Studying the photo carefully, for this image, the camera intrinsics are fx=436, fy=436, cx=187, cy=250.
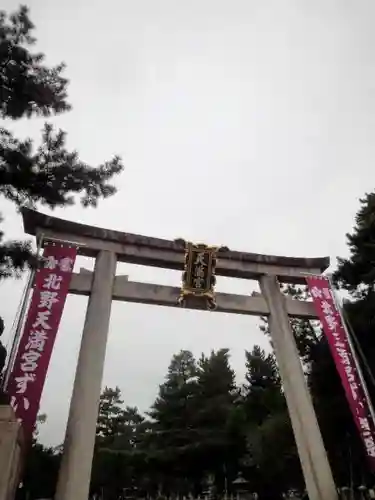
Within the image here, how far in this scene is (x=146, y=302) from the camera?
8719mm

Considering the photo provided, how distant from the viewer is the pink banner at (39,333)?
632cm

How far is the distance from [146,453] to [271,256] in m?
16.0

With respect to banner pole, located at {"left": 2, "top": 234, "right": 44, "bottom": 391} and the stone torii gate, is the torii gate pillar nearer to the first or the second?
the stone torii gate

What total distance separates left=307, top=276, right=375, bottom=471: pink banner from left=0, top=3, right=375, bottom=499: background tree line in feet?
4.02

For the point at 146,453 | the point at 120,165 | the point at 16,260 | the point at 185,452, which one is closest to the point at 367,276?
the point at 120,165

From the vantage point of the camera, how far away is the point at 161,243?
9195 millimetres

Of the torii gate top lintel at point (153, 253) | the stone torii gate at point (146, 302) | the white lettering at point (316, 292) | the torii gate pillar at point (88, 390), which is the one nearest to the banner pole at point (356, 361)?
the white lettering at point (316, 292)

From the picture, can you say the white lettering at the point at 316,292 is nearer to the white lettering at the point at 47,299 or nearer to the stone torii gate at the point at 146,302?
the stone torii gate at the point at 146,302

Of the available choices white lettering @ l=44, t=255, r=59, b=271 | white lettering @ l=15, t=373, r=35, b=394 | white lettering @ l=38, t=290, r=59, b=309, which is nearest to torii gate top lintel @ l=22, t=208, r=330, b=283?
A: white lettering @ l=44, t=255, r=59, b=271

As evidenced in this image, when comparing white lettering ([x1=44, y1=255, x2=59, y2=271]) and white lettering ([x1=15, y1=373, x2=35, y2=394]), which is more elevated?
white lettering ([x1=44, y1=255, x2=59, y2=271])

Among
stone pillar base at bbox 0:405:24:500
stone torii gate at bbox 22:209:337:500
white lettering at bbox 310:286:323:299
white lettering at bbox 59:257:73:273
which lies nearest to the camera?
stone pillar base at bbox 0:405:24:500

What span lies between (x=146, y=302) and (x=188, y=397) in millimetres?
17038

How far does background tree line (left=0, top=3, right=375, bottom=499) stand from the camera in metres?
5.27

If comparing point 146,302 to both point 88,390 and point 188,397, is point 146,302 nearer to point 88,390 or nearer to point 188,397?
point 88,390
